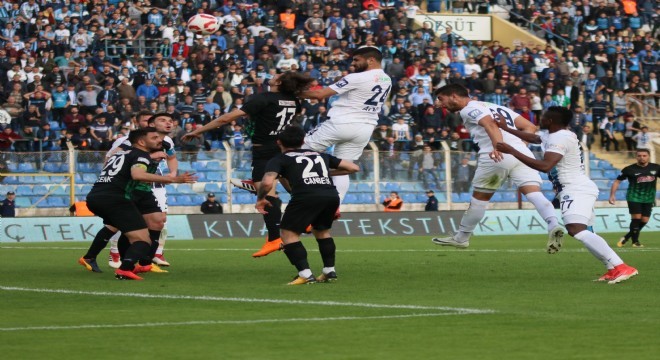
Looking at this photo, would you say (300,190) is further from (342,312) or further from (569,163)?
(569,163)

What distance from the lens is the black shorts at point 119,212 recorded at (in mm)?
14312

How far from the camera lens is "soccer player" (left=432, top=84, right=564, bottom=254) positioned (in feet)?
51.2

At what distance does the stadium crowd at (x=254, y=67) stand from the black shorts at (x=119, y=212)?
16.0 meters

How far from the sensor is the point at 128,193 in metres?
14.5

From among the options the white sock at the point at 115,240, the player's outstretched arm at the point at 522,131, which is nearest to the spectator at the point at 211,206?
the white sock at the point at 115,240

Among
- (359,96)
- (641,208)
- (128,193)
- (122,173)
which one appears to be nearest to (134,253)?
(128,193)

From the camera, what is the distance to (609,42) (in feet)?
139

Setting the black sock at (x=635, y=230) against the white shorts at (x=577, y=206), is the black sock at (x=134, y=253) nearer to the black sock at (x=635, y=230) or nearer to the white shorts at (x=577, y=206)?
the white shorts at (x=577, y=206)

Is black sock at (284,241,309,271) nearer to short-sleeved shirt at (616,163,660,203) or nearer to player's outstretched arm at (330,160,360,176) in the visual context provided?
player's outstretched arm at (330,160,360,176)

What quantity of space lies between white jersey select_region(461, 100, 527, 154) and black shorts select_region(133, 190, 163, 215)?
3.93 meters

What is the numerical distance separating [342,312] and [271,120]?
17.1 feet

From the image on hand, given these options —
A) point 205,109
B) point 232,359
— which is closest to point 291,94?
point 232,359

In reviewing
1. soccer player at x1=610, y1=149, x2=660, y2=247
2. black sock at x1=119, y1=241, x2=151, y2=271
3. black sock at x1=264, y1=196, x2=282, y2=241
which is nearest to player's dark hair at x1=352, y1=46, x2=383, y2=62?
black sock at x1=264, y1=196, x2=282, y2=241

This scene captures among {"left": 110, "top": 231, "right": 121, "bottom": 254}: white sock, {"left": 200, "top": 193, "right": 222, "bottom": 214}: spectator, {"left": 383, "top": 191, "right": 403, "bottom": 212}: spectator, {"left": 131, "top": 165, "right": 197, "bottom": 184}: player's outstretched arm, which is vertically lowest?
{"left": 383, "top": 191, "right": 403, "bottom": 212}: spectator
